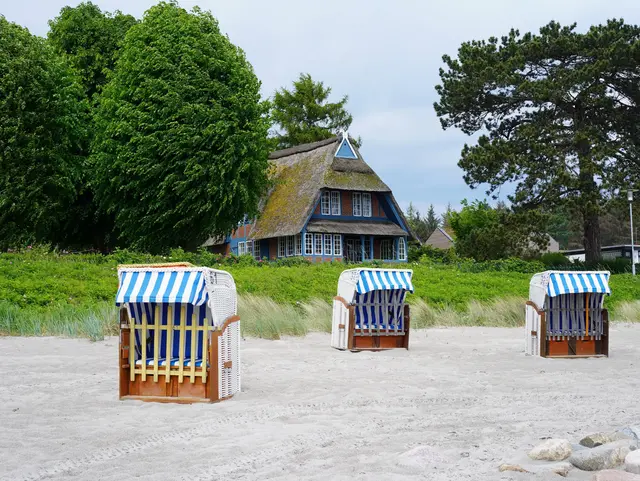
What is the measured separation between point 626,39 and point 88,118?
28323mm

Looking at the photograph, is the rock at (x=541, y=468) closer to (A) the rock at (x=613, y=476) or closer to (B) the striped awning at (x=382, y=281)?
(A) the rock at (x=613, y=476)

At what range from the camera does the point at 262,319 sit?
16.9m

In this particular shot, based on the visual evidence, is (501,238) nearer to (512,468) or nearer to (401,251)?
(401,251)

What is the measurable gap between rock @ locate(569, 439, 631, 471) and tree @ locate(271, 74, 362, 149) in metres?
60.5

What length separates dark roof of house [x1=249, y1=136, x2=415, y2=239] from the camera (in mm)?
46197

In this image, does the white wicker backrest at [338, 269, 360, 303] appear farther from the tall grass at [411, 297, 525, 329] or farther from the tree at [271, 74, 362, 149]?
the tree at [271, 74, 362, 149]

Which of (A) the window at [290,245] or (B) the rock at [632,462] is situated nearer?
(B) the rock at [632,462]

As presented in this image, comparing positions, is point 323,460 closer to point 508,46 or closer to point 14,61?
point 14,61

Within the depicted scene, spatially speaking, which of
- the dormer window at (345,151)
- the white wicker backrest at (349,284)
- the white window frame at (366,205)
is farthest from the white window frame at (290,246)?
the white wicker backrest at (349,284)

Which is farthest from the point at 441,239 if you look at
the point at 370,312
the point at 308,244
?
the point at 370,312

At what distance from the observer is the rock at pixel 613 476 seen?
16.7 feet

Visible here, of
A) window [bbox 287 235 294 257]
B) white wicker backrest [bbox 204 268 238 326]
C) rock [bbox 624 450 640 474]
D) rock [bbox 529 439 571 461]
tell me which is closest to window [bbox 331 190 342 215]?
window [bbox 287 235 294 257]

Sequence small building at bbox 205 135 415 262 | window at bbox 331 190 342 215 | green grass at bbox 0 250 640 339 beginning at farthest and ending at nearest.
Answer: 1. window at bbox 331 190 342 215
2. small building at bbox 205 135 415 262
3. green grass at bbox 0 250 640 339

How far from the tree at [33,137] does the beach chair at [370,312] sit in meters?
22.1
